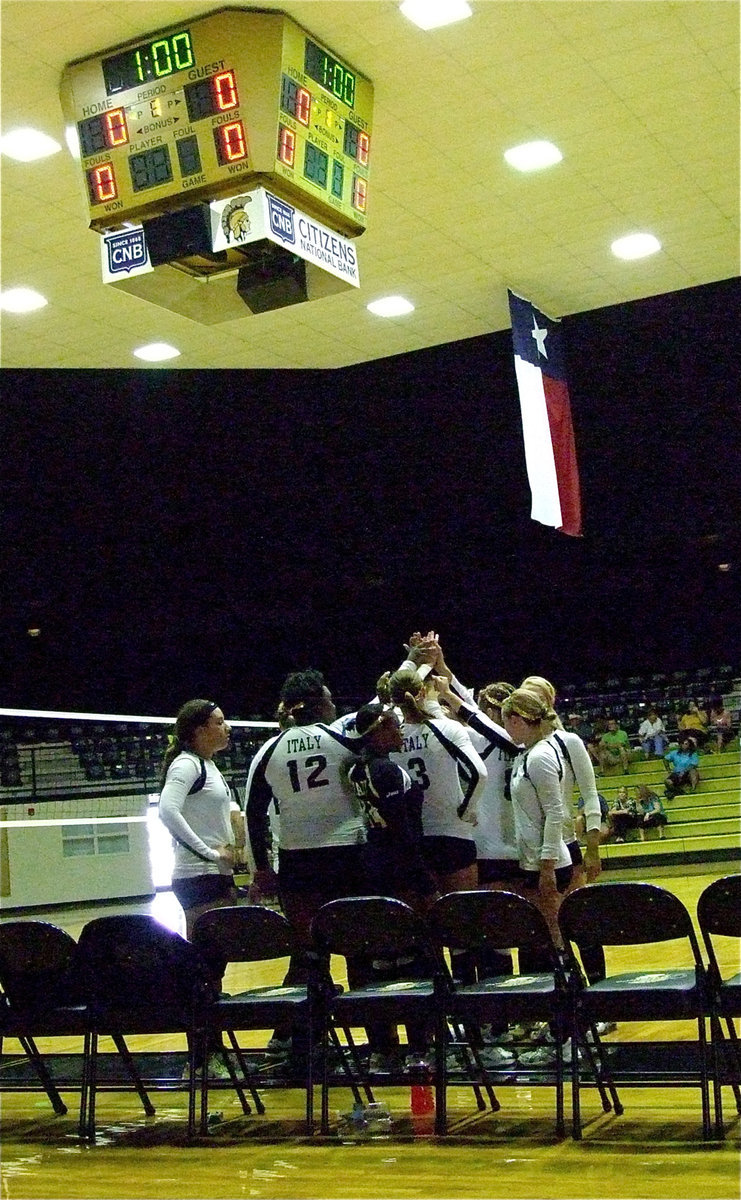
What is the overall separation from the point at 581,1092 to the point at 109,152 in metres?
4.85

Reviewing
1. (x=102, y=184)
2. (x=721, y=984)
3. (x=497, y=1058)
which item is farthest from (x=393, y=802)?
(x=102, y=184)

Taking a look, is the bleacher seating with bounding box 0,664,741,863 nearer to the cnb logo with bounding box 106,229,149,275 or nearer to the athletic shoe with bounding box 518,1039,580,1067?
the cnb logo with bounding box 106,229,149,275

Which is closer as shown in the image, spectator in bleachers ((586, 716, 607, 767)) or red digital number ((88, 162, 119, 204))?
red digital number ((88, 162, 119, 204))

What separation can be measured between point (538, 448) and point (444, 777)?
365cm

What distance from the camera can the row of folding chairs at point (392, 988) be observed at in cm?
424

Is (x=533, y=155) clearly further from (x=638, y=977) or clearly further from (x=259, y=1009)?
(x=259, y=1009)

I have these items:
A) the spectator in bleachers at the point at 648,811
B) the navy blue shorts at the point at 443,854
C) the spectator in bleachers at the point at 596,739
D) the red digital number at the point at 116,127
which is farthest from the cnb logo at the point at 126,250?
the spectator in bleachers at the point at 648,811

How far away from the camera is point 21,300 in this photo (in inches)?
337

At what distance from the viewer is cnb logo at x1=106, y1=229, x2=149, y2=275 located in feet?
21.0

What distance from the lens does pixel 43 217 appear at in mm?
7465

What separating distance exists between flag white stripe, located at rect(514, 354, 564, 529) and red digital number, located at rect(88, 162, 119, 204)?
3.11 m

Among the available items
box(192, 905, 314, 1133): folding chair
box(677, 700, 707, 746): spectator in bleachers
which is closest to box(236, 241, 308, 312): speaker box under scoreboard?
box(192, 905, 314, 1133): folding chair

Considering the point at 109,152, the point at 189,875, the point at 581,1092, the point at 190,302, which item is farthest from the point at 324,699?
the point at 109,152

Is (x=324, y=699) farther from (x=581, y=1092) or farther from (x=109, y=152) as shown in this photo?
(x=109, y=152)
